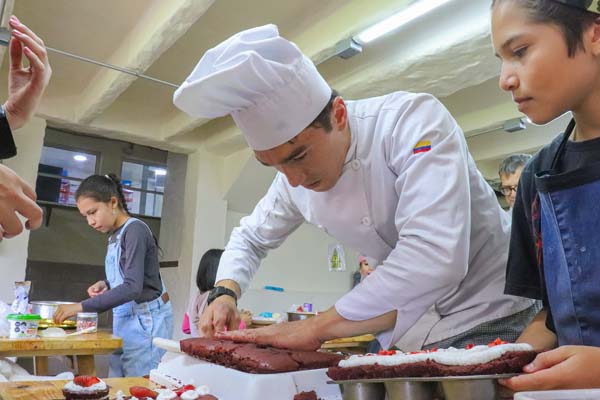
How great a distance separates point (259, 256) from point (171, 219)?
15.8 feet

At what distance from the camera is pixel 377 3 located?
10.6 feet

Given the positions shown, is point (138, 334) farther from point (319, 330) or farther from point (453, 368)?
point (453, 368)

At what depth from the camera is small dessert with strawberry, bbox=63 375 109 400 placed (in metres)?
1.02

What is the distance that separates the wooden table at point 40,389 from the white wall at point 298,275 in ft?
16.6

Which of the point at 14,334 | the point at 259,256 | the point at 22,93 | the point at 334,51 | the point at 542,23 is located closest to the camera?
the point at 542,23

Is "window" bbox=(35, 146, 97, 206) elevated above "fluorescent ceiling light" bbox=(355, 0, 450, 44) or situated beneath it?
situated beneath

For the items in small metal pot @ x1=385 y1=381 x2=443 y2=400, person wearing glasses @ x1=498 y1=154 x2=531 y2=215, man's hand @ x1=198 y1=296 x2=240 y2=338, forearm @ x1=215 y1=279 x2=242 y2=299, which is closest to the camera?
small metal pot @ x1=385 y1=381 x2=443 y2=400

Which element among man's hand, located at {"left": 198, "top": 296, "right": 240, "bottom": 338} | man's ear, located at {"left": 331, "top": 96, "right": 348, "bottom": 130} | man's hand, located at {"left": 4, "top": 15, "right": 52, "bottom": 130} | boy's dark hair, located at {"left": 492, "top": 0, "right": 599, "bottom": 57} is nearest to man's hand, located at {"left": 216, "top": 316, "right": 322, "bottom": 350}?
man's hand, located at {"left": 198, "top": 296, "right": 240, "bottom": 338}

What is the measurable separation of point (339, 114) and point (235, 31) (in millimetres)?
2802

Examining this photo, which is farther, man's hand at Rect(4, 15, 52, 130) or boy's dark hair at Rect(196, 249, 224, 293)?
boy's dark hair at Rect(196, 249, 224, 293)

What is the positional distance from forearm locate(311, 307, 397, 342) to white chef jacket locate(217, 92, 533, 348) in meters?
0.02

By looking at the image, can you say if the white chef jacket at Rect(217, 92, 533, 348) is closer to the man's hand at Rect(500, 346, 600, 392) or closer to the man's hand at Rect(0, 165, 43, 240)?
the man's hand at Rect(500, 346, 600, 392)

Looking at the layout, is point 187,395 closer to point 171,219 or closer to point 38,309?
point 38,309

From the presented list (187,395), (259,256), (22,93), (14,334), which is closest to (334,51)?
(259,256)
